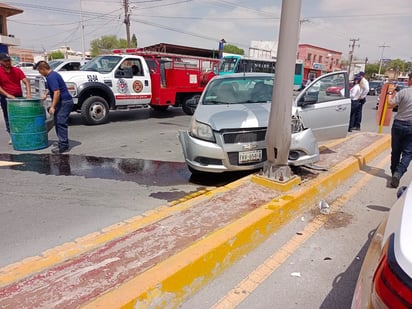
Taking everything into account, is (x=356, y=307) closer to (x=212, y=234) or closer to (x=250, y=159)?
(x=212, y=234)

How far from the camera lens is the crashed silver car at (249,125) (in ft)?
14.2

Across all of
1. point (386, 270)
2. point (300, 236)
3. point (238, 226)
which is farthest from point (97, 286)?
point (300, 236)

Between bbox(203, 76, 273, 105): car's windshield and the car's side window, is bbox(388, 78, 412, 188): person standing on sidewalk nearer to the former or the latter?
the car's side window

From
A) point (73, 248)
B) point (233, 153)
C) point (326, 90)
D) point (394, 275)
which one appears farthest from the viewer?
point (326, 90)

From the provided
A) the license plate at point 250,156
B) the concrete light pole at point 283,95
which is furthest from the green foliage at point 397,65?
the concrete light pole at point 283,95

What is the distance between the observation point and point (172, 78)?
1138cm

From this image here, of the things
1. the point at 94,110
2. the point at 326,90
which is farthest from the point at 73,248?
the point at 94,110

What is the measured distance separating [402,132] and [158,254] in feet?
13.3

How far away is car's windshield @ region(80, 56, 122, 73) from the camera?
992 cm

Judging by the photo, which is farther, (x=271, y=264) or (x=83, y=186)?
(x=83, y=186)

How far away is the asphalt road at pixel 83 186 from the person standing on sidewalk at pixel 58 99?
332 millimetres

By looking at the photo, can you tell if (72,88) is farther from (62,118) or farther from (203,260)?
(203,260)

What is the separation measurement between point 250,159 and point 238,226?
166 cm

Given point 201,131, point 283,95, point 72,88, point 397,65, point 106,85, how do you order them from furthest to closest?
point 397,65, point 106,85, point 72,88, point 201,131, point 283,95
